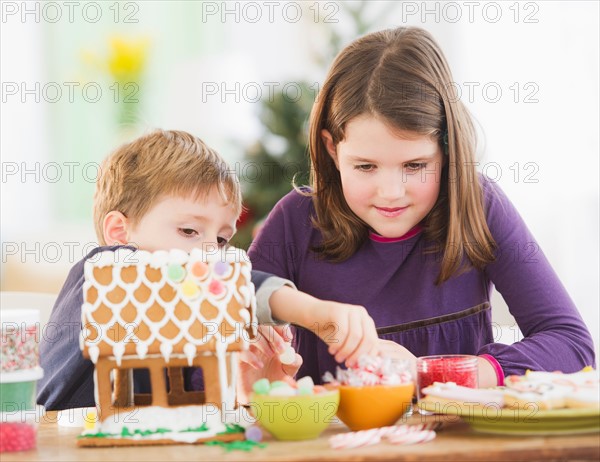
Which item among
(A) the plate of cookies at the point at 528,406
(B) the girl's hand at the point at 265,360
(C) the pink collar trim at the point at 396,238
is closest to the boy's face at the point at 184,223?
(B) the girl's hand at the point at 265,360

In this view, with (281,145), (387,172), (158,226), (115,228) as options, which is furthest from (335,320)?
(281,145)

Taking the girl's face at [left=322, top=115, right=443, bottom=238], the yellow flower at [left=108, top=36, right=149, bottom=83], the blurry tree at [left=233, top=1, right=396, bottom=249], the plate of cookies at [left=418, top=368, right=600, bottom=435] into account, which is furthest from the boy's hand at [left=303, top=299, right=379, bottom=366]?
the yellow flower at [left=108, top=36, right=149, bottom=83]

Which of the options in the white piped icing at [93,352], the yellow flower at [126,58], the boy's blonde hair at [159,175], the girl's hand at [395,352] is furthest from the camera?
the yellow flower at [126,58]

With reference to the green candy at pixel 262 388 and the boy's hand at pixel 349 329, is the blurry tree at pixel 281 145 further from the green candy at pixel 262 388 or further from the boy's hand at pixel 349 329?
the green candy at pixel 262 388

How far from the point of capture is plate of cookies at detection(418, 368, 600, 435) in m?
0.96

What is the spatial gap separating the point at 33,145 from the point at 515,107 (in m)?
2.89

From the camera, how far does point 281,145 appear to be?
3.94 meters

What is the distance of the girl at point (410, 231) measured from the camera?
1422 mm

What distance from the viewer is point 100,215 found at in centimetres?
162

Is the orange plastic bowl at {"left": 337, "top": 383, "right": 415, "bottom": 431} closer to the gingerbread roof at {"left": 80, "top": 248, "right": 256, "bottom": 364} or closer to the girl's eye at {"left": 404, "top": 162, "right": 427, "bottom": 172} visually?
the gingerbread roof at {"left": 80, "top": 248, "right": 256, "bottom": 364}

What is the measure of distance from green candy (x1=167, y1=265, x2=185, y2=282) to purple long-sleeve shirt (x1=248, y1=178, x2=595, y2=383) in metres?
0.64

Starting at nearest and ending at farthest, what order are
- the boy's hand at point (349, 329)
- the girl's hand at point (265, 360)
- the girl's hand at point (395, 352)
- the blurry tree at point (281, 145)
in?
the boy's hand at point (349, 329) < the girl's hand at point (395, 352) < the girl's hand at point (265, 360) < the blurry tree at point (281, 145)

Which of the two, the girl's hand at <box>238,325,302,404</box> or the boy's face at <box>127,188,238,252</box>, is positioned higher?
the boy's face at <box>127,188,238,252</box>

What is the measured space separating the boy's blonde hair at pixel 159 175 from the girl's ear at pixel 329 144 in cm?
18
